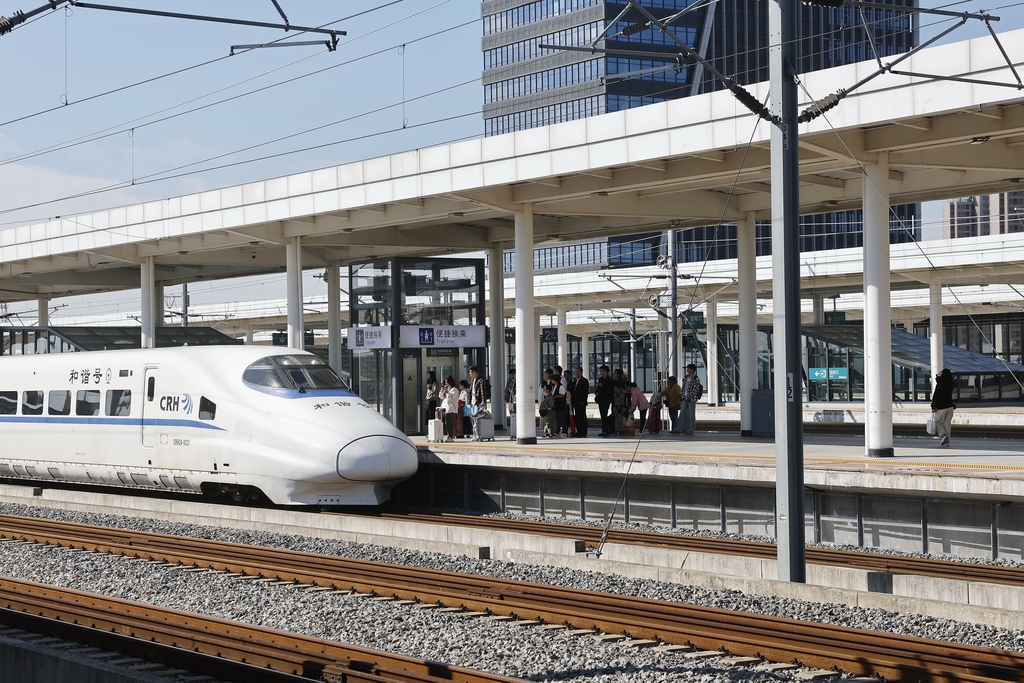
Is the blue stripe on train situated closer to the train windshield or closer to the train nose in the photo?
the train windshield

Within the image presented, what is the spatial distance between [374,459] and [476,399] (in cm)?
653

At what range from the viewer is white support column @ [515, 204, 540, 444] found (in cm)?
→ 2214

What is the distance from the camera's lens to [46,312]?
152 feet

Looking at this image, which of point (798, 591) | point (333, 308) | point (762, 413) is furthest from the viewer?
point (333, 308)

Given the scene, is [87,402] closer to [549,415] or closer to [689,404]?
[549,415]

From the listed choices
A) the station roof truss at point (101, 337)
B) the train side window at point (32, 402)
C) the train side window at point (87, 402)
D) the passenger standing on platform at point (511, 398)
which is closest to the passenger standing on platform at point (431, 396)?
the passenger standing on platform at point (511, 398)

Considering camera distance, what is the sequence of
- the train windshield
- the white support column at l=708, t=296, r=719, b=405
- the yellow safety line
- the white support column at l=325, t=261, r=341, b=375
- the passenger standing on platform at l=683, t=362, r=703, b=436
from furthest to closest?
the white support column at l=708, t=296, r=719, b=405, the white support column at l=325, t=261, r=341, b=375, the passenger standing on platform at l=683, t=362, r=703, b=436, the train windshield, the yellow safety line

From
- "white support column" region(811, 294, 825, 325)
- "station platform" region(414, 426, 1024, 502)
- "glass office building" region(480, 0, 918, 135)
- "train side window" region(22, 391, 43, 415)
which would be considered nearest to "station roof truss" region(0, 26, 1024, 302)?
"station platform" region(414, 426, 1024, 502)

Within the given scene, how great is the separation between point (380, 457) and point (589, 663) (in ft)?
29.8

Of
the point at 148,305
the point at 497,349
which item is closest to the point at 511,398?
the point at 497,349

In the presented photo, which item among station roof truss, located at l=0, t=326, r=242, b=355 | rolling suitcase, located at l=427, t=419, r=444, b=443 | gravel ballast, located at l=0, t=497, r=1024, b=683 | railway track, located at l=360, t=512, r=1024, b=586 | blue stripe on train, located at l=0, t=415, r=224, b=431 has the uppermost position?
station roof truss, located at l=0, t=326, r=242, b=355

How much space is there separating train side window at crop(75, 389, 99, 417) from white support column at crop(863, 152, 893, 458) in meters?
14.0

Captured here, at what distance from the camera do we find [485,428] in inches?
936

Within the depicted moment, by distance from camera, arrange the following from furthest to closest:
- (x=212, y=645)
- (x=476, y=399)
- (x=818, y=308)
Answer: (x=818, y=308)
(x=476, y=399)
(x=212, y=645)
